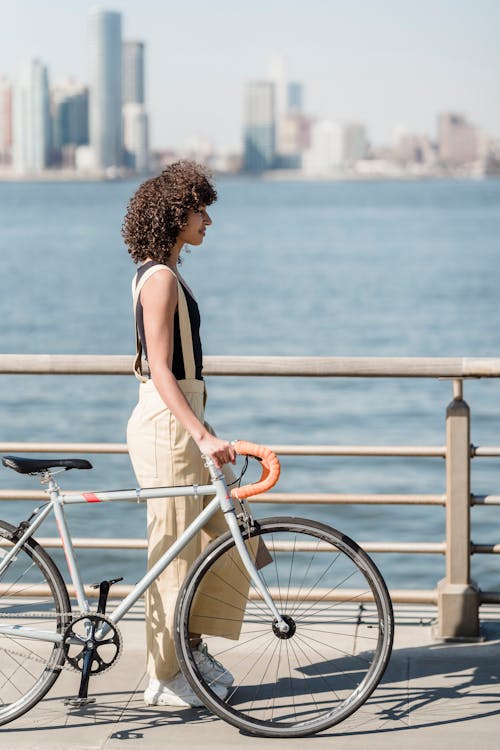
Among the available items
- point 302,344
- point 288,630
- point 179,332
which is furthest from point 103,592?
point 302,344

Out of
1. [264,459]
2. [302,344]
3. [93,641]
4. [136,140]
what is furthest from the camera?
[136,140]

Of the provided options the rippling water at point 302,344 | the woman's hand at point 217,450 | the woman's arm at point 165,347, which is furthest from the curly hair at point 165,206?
the rippling water at point 302,344

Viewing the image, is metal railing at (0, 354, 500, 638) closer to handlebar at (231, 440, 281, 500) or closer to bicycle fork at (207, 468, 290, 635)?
bicycle fork at (207, 468, 290, 635)

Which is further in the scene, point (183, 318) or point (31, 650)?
point (31, 650)

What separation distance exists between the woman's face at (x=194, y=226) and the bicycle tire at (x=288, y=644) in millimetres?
950

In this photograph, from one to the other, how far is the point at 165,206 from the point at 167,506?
97 cm

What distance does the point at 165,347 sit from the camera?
13.7 feet

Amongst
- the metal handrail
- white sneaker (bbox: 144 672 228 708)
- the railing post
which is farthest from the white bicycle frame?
the railing post

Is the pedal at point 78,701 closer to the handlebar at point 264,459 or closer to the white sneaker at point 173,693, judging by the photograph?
the white sneaker at point 173,693

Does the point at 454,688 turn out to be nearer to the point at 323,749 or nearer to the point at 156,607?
the point at 323,749

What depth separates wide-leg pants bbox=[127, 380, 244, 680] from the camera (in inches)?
171

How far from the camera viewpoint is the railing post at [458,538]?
5.09 metres

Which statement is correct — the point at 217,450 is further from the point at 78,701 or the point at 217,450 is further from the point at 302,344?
the point at 302,344

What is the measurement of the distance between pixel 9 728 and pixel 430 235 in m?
90.2
